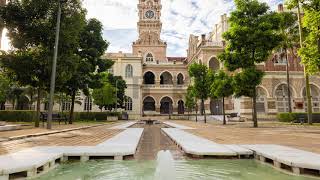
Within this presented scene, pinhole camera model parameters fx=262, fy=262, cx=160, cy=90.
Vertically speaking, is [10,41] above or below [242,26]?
below

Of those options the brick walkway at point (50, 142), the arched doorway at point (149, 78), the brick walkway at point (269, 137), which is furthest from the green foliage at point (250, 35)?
the arched doorway at point (149, 78)

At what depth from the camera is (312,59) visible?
1656cm

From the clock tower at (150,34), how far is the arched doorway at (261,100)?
1156 inches

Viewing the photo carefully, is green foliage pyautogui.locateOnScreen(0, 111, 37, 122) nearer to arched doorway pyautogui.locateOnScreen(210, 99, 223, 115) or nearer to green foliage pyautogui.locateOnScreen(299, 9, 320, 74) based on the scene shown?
green foliage pyautogui.locateOnScreen(299, 9, 320, 74)

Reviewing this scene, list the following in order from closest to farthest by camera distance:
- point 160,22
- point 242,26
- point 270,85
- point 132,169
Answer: point 132,169 < point 242,26 < point 270,85 < point 160,22

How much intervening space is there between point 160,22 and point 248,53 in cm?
5106

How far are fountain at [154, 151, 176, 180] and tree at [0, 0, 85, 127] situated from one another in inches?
498

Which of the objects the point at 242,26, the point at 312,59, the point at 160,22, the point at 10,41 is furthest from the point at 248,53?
the point at 160,22

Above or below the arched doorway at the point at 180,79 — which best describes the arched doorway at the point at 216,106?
below

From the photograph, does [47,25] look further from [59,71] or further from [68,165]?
[68,165]

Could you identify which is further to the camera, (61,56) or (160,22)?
(160,22)

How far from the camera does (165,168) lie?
201 inches

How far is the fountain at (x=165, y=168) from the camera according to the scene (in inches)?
175

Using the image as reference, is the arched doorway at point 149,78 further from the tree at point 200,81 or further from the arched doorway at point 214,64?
the tree at point 200,81
